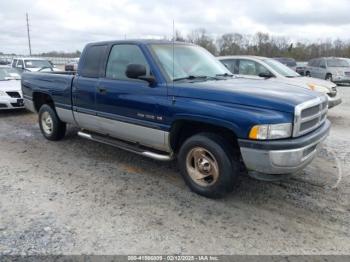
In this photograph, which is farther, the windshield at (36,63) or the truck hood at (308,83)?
the windshield at (36,63)

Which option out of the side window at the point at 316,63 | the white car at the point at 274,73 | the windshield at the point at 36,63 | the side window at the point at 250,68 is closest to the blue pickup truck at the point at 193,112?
the white car at the point at 274,73

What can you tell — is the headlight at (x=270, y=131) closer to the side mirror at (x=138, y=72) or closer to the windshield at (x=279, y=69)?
the side mirror at (x=138, y=72)

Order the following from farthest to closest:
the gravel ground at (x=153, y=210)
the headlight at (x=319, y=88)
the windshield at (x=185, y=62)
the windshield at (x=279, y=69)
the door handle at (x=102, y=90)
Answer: the windshield at (x=279, y=69)
the headlight at (x=319, y=88)
the door handle at (x=102, y=90)
the windshield at (x=185, y=62)
the gravel ground at (x=153, y=210)

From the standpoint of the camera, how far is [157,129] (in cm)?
457

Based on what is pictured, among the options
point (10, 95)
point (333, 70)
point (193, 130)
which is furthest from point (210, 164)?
point (333, 70)

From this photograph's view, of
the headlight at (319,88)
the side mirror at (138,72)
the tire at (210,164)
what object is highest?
the side mirror at (138,72)

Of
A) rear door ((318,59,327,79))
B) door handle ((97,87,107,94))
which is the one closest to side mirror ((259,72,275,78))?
door handle ((97,87,107,94))

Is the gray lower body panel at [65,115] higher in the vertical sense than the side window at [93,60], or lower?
lower

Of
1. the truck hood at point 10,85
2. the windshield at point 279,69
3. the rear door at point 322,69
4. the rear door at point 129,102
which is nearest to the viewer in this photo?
the rear door at point 129,102

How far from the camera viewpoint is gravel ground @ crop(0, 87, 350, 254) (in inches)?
130

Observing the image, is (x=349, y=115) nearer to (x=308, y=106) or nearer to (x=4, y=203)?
(x=308, y=106)

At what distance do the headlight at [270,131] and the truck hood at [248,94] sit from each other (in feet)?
0.58

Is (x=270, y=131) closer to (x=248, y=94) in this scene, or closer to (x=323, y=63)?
(x=248, y=94)

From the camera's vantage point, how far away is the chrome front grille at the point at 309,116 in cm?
366
